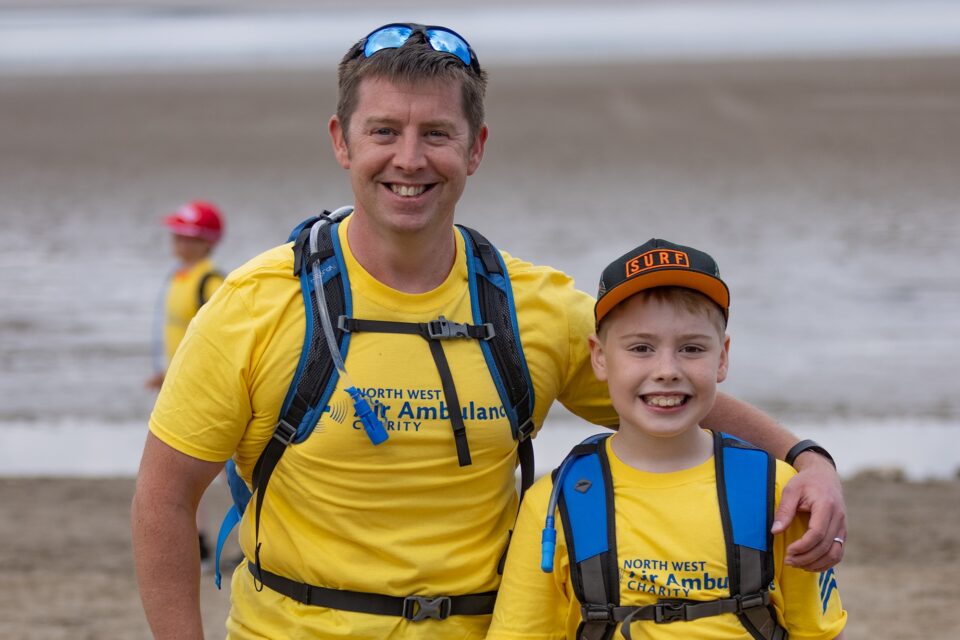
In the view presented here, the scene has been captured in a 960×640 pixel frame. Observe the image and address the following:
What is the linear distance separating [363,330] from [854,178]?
63.9 feet

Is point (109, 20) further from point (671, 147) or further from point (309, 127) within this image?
point (671, 147)

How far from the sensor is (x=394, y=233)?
3.35 m

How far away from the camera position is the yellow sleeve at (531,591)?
333 cm

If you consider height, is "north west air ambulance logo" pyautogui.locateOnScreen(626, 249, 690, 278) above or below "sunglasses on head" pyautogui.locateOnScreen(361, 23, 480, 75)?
below

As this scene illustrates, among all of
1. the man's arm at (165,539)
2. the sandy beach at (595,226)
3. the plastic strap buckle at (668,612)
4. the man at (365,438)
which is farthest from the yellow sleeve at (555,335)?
the sandy beach at (595,226)

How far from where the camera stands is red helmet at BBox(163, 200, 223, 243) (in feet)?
28.5

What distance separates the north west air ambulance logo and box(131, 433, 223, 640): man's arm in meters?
1.09

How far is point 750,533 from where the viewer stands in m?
3.29

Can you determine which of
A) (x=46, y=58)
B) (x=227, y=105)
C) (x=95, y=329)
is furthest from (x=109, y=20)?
(x=95, y=329)

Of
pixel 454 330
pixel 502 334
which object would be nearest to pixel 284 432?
pixel 454 330

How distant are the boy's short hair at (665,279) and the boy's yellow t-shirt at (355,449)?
255 millimetres

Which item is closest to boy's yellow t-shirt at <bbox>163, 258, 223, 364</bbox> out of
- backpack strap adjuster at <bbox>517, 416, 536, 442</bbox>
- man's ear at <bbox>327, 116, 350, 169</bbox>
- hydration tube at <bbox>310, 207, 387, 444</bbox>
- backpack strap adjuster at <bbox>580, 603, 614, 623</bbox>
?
man's ear at <bbox>327, 116, 350, 169</bbox>

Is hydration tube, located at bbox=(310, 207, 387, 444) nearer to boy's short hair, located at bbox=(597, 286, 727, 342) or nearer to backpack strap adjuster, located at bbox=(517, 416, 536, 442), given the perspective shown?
backpack strap adjuster, located at bbox=(517, 416, 536, 442)

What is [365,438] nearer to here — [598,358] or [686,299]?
[598,358]
